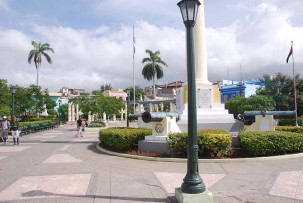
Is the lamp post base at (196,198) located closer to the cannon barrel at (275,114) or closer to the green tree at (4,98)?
the cannon barrel at (275,114)

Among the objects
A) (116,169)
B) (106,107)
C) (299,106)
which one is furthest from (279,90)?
(116,169)

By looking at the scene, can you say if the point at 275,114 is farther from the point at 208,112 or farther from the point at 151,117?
the point at 151,117

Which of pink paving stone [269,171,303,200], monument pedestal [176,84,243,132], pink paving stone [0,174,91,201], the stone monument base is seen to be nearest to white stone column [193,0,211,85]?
monument pedestal [176,84,243,132]

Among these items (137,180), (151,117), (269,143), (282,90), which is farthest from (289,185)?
(282,90)

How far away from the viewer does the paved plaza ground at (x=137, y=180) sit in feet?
23.1

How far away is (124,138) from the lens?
1406 cm

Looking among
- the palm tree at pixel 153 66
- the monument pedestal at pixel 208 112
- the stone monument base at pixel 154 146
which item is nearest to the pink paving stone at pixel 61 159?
the stone monument base at pixel 154 146

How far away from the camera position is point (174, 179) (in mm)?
8719

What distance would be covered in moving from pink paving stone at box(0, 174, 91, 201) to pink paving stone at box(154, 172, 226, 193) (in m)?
1.93

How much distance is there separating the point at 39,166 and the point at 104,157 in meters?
2.69

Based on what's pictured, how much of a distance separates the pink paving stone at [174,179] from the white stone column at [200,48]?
29.5 feet

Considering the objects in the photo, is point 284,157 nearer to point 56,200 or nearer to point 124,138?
point 124,138

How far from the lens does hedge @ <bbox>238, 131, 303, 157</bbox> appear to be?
1179cm

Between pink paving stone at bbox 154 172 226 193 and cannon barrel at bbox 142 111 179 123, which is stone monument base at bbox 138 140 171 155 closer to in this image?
cannon barrel at bbox 142 111 179 123
